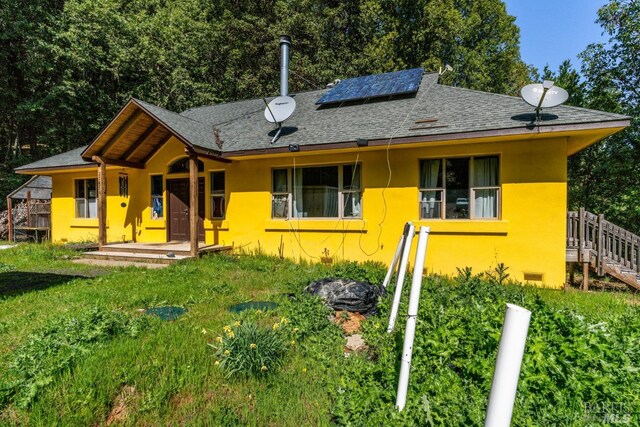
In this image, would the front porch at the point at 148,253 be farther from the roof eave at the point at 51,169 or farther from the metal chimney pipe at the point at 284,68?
the metal chimney pipe at the point at 284,68

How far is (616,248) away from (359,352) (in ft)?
24.1

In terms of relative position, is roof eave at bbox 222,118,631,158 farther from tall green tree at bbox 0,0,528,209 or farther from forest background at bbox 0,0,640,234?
tall green tree at bbox 0,0,528,209

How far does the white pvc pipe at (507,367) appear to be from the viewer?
1.21 m

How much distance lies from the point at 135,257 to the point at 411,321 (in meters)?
9.55

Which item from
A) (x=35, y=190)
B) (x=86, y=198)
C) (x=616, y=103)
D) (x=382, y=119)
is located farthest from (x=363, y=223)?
(x=35, y=190)

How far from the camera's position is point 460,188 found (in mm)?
7906

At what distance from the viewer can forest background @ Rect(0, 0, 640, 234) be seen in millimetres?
18516

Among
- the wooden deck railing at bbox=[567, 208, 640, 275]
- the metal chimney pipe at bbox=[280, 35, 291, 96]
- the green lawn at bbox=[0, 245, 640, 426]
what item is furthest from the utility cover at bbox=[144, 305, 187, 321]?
the metal chimney pipe at bbox=[280, 35, 291, 96]

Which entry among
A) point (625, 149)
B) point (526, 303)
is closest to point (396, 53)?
point (625, 149)

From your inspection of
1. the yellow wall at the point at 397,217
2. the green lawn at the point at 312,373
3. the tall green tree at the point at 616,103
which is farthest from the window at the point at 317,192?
the tall green tree at the point at 616,103

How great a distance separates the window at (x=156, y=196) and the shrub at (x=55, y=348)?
318 inches

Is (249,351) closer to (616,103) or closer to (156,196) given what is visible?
(156,196)

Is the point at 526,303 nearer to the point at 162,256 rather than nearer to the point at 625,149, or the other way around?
the point at 162,256

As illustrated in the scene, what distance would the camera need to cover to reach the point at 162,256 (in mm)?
9344
